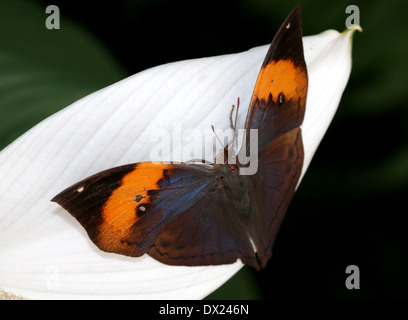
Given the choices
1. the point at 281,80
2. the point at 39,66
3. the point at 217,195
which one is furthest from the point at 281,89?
the point at 39,66

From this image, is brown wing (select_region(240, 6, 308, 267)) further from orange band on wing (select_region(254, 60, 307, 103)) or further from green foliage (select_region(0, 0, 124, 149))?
green foliage (select_region(0, 0, 124, 149))

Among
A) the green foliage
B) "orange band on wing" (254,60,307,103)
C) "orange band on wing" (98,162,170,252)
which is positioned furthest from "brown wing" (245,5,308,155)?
the green foliage

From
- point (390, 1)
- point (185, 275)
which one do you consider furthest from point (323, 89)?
point (185, 275)

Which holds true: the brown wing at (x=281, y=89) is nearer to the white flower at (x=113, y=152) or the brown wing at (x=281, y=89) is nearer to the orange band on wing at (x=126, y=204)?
the white flower at (x=113, y=152)

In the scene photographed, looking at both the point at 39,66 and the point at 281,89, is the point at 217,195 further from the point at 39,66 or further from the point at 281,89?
the point at 39,66

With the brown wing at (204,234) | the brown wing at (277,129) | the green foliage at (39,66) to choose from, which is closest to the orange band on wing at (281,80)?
the brown wing at (277,129)
